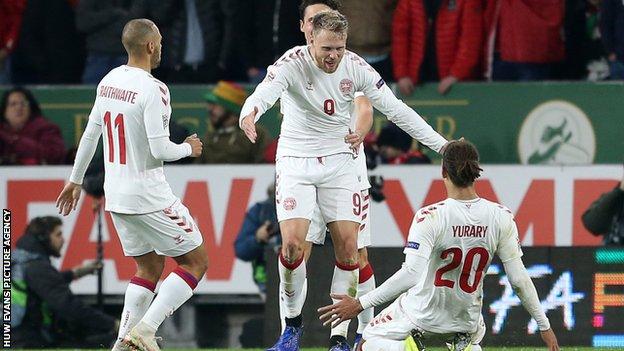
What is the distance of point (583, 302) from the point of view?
11578mm

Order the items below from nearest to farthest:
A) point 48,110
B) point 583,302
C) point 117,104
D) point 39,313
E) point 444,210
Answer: point 444,210
point 117,104
point 583,302
point 39,313
point 48,110

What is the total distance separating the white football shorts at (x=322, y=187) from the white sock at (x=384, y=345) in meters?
1.24

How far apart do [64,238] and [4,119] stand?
4.47 ft

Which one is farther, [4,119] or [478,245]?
[4,119]

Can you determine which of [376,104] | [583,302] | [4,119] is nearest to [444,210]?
[376,104]

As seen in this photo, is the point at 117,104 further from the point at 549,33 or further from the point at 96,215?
the point at 549,33

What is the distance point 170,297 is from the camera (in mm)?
9297

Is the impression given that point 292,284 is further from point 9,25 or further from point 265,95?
point 9,25

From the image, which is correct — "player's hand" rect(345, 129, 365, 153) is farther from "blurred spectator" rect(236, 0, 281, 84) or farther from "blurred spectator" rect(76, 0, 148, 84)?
"blurred spectator" rect(76, 0, 148, 84)

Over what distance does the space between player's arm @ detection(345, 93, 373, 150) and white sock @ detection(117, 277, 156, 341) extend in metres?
1.49

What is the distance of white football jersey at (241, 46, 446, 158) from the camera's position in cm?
961

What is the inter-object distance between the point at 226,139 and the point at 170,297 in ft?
18.2

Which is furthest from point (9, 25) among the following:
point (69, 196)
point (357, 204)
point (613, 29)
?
point (357, 204)

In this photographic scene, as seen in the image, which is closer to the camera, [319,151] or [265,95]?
[265,95]
